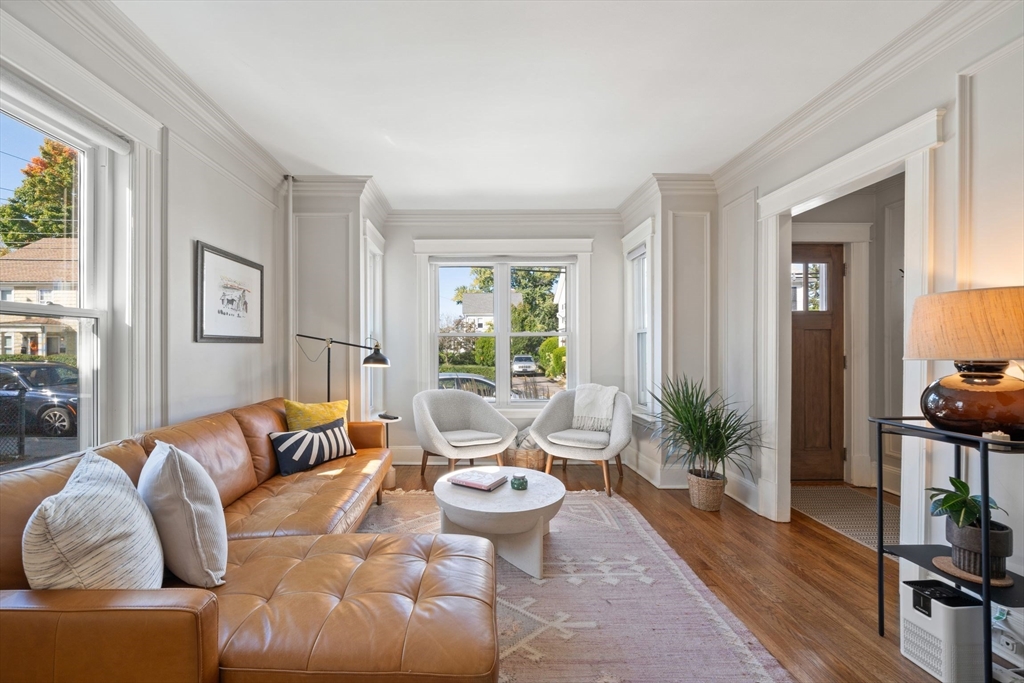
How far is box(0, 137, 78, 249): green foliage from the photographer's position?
5.66 ft

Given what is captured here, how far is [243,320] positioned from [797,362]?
14.2 feet

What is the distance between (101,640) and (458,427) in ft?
10.7

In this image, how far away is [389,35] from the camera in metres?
2.05

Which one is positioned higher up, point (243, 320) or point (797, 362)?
point (243, 320)

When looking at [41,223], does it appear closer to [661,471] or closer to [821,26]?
[821,26]

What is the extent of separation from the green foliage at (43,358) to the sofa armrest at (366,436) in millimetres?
1612

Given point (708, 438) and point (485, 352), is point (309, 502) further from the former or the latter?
point (485, 352)

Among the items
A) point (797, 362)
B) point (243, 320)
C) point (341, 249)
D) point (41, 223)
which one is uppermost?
point (341, 249)

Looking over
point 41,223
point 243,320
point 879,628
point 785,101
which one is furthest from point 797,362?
point 41,223

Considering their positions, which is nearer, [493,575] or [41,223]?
[493,575]

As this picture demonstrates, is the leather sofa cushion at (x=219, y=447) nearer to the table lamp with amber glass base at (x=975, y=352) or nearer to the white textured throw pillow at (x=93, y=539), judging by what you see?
the white textured throw pillow at (x=93, y=539)

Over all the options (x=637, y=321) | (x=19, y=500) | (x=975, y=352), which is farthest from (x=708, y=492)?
(x=19, y=500)

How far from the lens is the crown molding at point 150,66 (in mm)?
1815

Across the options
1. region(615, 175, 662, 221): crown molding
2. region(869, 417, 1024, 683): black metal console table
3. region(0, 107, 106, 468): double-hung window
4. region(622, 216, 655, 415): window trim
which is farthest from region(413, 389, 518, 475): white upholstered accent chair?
region(869, 417, 1024, 683): black metal console table
